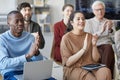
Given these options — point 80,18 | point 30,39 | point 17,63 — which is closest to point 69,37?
point 80,18

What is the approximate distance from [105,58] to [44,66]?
1.34m

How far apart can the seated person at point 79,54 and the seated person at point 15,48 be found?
1.04 ft

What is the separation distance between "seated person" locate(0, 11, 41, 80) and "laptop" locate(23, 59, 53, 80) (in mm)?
143

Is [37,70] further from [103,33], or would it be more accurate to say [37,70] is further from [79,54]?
[103,33]

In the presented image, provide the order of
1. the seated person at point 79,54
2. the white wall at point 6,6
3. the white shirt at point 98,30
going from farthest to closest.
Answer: the white wall at point 6,6
the white shirt at point 98,30
the seated person at point 79,54

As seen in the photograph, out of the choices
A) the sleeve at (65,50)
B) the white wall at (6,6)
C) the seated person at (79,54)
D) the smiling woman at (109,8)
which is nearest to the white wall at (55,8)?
the smiling woman at (109,8)

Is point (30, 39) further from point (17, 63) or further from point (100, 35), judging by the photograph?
point (100, 35)

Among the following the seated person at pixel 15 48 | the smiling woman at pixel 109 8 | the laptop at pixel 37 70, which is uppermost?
the smiling woman at pixel 109 8

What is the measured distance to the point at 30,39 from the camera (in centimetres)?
226

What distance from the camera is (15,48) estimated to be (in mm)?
2174

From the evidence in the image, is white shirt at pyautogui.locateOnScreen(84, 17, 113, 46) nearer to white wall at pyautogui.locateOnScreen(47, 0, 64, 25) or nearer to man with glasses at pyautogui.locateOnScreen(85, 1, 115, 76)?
man with glasses at pyautogui.locateOnScreen(85, 1, 115, 76)

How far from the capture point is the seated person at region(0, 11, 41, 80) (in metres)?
2.04

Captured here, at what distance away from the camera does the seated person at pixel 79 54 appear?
91.0 inches

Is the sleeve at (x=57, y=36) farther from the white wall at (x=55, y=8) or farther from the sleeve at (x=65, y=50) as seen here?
the white wall at (x=55, y=8)
